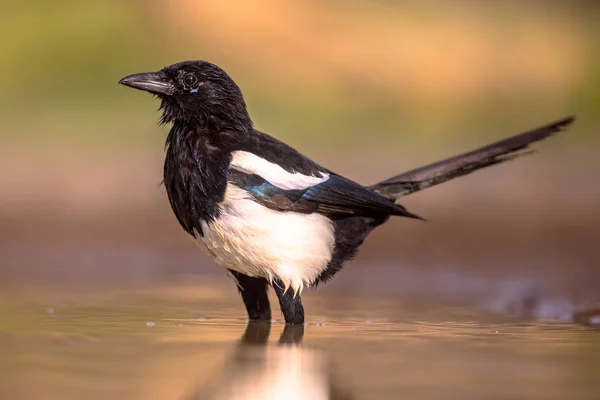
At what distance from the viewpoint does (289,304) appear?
223 inches

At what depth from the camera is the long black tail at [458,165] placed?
6332 mm

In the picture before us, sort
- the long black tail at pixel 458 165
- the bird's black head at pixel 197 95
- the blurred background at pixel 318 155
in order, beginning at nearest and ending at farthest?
the bird's black head at pixel 197 95 < the blurred background at pixel 318 155 < the long black tail at pixel 458 165

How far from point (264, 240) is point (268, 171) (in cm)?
35

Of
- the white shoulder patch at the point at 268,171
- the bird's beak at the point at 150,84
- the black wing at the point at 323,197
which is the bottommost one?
the black wing at the point at 323,197

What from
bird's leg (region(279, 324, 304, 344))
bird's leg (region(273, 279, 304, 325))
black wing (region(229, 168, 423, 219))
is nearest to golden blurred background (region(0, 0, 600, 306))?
black wing (region(229, 168, 423, 219))

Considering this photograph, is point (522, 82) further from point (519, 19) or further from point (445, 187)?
point (445, 187)

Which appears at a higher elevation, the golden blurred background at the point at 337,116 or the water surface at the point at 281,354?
the golden blurred background at the point at 337,116

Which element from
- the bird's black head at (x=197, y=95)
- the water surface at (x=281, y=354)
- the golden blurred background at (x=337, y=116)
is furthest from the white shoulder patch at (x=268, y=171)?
the golden blurred background at (x=337, y=116)

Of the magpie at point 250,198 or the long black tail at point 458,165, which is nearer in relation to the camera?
the magpie at point 250,198

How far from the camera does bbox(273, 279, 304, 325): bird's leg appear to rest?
567cm

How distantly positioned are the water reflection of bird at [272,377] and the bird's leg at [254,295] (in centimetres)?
96

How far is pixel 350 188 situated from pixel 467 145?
6.63 m

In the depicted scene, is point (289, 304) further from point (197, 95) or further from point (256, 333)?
point (197, 95)

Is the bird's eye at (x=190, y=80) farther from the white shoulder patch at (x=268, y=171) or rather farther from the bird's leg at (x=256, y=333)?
the bird's leg at (x=256, y=333)
